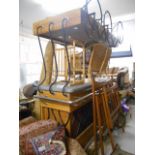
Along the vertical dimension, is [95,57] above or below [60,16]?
below

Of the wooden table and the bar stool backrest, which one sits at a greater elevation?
the bar stool backrest

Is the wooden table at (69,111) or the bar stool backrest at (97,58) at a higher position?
the bar stool backrest at (97,58)

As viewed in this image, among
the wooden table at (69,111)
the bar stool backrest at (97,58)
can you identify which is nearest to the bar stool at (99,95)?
the bar stool backrest at (97,58)

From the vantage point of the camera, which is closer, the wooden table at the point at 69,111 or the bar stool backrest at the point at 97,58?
the wooden table at the point at 69,111

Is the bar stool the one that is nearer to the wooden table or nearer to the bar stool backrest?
the bar stool backrest

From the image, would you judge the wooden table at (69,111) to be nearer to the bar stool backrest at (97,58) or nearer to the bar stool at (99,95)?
the bar stool at (99,95)

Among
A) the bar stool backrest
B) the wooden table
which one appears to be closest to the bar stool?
the bar stool backrest

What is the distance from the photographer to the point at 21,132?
1472mm

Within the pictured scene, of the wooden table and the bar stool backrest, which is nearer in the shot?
the wooden table
